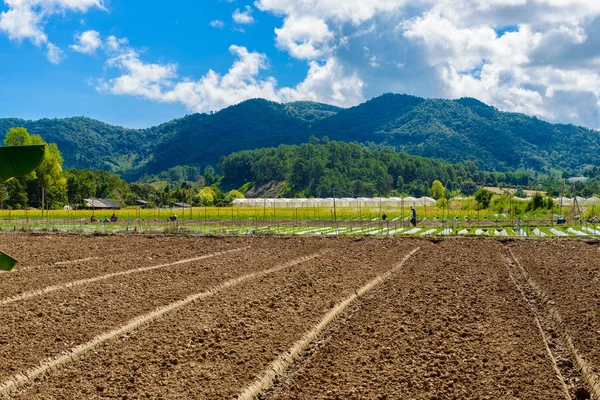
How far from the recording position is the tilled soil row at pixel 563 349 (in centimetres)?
680

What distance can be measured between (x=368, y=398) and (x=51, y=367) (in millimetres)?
3957

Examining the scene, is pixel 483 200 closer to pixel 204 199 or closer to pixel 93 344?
pixel 93 344

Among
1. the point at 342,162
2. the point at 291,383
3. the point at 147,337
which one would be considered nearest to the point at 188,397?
the point at 291,383

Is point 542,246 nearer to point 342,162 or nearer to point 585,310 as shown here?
point 585,310

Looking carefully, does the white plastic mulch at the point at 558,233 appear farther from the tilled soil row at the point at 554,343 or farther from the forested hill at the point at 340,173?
the forested hill at the point at 340,173

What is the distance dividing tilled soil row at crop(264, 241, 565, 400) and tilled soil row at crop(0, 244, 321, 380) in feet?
11.1

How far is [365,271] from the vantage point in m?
16.1

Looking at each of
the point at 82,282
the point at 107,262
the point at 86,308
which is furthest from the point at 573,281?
the point at 107,262

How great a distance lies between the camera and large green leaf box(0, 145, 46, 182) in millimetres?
2752

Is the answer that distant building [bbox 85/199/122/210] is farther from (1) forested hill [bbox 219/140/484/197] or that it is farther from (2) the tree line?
(1) forested hill [bbox 219/140/484/197]

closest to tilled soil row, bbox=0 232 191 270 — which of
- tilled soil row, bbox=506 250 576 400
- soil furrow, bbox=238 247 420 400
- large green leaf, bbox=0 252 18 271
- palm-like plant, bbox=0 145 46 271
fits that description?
soil furrow, bbox=238 247 420 400

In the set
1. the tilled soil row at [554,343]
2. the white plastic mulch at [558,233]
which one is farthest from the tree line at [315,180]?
the tilled soil row at [554,343]

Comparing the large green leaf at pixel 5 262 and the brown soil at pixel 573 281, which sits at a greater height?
the large green leaf at pixel 5 262

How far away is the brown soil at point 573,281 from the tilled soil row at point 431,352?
2.08ft
